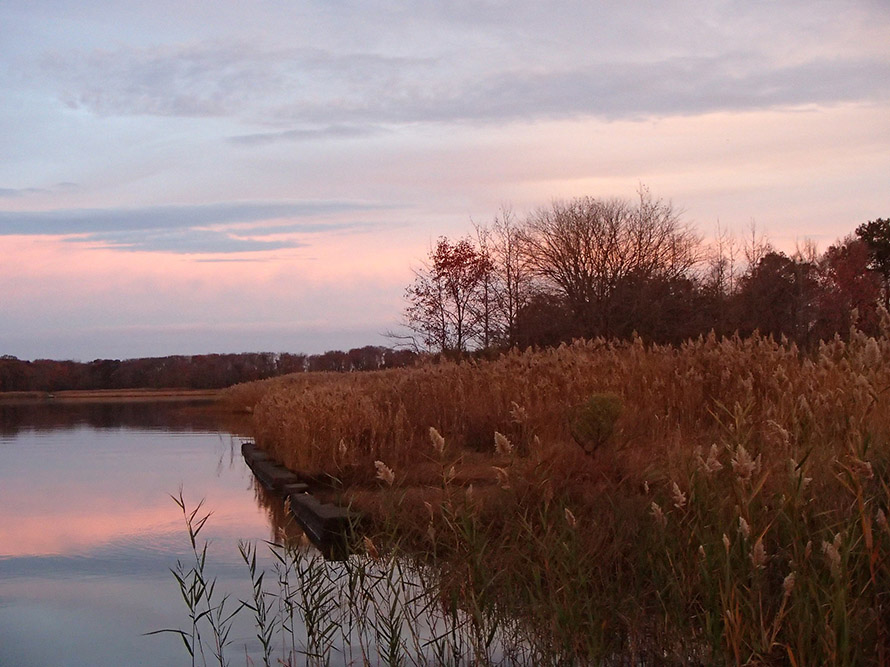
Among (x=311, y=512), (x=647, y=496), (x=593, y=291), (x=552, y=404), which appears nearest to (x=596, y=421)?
(x=552, y=404)

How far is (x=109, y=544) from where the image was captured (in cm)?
776

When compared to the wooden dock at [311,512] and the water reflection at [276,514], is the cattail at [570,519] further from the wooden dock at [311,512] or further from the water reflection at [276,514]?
the water reflection at [276,514]

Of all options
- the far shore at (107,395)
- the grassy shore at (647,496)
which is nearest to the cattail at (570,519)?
the grassy shore at (647,496)

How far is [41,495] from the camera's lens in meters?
10.9

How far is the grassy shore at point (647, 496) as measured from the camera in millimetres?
3135

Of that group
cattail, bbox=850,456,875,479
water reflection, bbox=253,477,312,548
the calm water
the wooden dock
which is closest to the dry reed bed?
the wooden dock

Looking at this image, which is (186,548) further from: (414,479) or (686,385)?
(686,385)

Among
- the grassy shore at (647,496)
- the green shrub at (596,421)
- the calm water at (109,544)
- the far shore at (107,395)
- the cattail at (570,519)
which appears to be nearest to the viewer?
the grassy shore at (647,496)

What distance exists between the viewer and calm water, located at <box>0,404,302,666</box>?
4.85 m

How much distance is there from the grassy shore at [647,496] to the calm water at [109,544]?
1.20 m

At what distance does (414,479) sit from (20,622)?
3719 mm

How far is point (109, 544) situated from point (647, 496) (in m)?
5.02

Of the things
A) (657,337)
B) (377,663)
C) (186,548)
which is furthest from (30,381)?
(377,663)

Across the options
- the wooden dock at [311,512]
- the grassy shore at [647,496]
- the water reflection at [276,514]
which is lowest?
the water reflection at [276,514]
